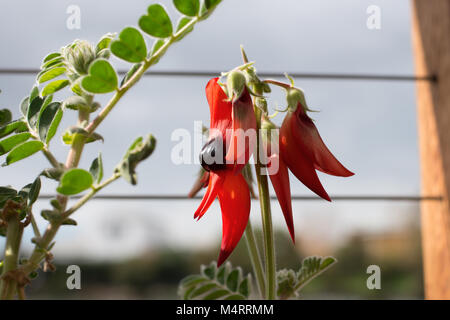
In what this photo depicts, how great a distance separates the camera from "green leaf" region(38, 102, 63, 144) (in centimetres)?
31

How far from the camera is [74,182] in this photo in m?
0.26

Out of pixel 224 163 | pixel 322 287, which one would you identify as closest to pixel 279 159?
pixel 224 163

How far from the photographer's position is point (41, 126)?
1.02 ft

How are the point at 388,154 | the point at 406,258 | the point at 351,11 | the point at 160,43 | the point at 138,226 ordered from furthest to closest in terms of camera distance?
1. the point at 406,258
2. the point at 388,154
3. the point at 138,226
4. the point at 351,11
5. the point at 160,43

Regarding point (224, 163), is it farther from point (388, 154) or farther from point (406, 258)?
point (406, 258)

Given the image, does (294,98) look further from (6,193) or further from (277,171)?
(6,193)

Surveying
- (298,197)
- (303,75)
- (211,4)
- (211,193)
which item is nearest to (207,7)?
(211,4)

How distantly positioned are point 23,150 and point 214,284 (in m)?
0.19

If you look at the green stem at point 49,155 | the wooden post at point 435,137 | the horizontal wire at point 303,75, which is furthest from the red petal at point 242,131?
the wooden post at point 435,137

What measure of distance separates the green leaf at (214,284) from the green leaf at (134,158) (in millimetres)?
190

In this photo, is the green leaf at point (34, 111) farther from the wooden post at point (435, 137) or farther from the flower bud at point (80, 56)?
the wooden post at point (435, 137)

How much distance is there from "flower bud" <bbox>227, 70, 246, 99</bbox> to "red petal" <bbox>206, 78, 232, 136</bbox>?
0.02 metres

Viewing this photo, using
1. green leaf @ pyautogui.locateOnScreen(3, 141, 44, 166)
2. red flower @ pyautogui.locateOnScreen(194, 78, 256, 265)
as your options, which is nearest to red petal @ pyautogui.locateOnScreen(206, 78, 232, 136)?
red flower @ pyautogui.locateOnScreen(194, 78, 256, 265)

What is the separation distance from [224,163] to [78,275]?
7.2 inches
